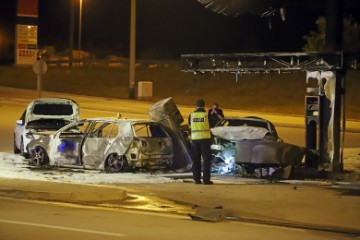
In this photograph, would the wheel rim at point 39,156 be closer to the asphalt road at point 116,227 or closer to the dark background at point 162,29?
the asphalt road at point 116,227

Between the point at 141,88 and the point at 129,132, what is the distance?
2809 cm

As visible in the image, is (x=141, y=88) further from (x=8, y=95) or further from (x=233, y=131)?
(x=233, y=131)

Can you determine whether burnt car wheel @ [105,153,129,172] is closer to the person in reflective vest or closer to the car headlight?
the person in reflective vest

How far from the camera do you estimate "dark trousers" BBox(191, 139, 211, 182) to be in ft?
54.3

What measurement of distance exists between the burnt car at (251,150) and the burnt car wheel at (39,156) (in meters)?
4.19

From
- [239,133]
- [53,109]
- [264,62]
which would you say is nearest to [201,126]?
[239,133]

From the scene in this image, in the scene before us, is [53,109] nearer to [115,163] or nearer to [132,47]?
[115,163]

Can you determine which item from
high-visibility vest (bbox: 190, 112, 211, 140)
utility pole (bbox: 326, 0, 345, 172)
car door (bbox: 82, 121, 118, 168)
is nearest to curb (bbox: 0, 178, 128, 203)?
high-visibility vest (bbox: 190, 112, 211, 140)

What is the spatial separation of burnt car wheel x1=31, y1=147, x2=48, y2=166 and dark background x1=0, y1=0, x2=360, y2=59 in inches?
2300

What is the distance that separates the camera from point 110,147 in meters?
18.3

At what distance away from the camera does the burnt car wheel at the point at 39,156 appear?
63.5 ft

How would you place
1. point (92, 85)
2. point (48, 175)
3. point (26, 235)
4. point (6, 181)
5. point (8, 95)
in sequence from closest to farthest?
point (26, 235) < point (6, 181) < point (48, 175) < point (8, 95) < point (92, 85)

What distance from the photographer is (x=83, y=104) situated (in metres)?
39.9

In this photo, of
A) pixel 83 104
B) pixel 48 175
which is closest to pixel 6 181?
pixel 48 175
